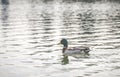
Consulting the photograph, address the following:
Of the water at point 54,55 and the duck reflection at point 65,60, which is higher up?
the water at point 54,55

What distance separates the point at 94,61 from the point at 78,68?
272cm

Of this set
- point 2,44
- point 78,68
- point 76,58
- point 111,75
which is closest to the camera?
point 111,75

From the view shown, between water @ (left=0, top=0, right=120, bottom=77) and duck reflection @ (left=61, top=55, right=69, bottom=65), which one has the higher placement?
water @ (left=0, top=0, right=120, bottom=77)

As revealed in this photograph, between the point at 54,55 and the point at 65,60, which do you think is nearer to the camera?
the point at 65,60

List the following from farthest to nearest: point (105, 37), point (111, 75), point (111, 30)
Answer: point (111, 30)
point (105, 37)
point (111, 75)

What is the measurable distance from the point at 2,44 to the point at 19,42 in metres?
2.08

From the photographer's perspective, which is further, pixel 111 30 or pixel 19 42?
pixel 111 30

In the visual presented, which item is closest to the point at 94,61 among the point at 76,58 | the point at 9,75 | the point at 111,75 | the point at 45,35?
the point at 76,58

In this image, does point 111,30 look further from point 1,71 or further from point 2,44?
point 1,71

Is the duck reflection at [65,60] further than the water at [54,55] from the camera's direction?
Yes

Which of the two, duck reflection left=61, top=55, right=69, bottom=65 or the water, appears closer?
the water

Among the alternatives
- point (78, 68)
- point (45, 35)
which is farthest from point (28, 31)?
point (78, 68)

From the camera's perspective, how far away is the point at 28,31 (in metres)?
52.1

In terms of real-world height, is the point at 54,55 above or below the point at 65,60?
above
